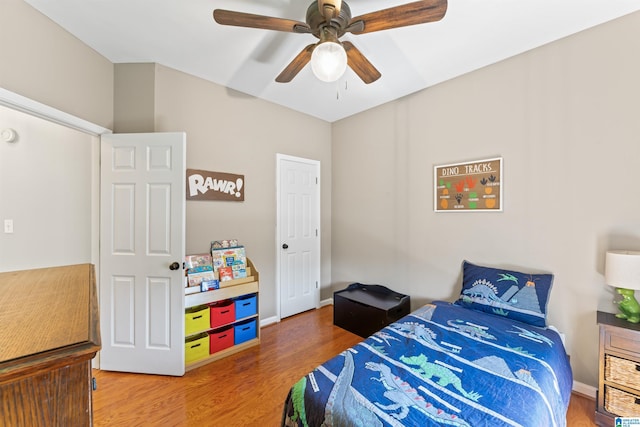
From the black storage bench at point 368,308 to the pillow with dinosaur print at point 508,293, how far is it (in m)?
0.64

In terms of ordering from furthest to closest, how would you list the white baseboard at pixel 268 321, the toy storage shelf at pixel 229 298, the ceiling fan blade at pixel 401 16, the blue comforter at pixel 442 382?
the white baseboard at pixel 268 321
the toy storage shelf at pixel 229 298
the ceiling fan blade at pixel 401 16
the blue comforter at pixel 442 382

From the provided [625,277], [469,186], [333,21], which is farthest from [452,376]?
[333,21]

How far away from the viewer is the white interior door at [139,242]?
224 centimetres

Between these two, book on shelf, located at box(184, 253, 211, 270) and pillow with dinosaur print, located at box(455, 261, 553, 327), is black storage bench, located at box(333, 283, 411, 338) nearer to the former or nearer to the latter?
pillow with dinosaur print, located at box(455, 261, 553, 327)

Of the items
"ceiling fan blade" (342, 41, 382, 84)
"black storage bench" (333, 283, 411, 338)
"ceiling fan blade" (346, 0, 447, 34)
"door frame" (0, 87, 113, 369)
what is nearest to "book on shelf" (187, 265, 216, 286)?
"door frame" (0, 87, 113, 369)

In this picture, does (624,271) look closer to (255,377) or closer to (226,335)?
(255,377)

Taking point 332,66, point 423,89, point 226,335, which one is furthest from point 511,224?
point 226,335

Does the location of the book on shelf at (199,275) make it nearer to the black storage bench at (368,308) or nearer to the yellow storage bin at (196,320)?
the yellow storage bin at (196,320)

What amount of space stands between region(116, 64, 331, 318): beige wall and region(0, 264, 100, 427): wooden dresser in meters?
1.86

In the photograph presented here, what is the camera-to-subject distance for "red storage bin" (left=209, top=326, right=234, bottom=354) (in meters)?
2.45

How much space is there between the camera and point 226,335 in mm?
2531

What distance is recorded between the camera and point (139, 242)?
225cm

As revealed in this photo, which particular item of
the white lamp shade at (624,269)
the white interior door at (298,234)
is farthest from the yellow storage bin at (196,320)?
the white lamp shade at (624,269)

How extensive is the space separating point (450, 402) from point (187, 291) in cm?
214
